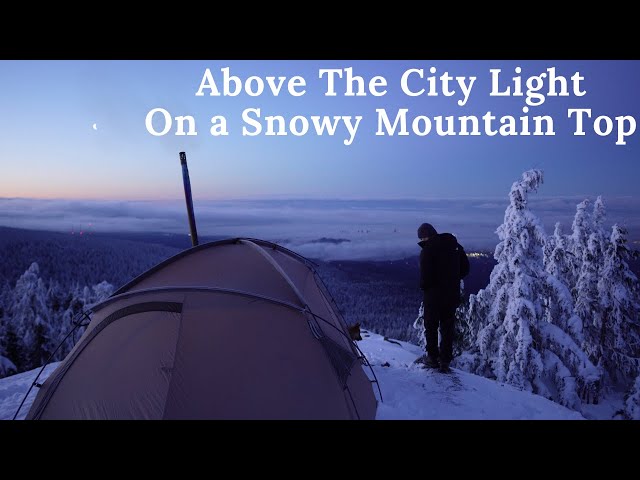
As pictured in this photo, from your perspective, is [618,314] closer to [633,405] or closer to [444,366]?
[633,405]

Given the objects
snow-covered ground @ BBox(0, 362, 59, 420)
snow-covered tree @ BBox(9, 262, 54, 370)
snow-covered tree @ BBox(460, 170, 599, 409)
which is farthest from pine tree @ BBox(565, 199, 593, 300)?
snow-covered tree @ BBox(9, 262, 54, 370)

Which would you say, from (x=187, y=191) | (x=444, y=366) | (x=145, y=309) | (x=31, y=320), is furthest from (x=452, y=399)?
(x=31, y=320)

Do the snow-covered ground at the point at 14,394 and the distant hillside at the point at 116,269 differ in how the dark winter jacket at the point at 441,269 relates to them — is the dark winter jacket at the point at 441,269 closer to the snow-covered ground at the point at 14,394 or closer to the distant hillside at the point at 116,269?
the snow-covered ground at the point at 14,394

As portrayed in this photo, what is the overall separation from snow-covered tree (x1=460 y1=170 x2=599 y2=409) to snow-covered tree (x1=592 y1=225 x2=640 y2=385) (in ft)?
22.1

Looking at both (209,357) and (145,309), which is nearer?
(209,357)

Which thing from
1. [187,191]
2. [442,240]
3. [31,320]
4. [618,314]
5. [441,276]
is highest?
[187,191]

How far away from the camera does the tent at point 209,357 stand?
4.44 metres

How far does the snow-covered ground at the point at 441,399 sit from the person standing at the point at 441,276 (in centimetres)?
69

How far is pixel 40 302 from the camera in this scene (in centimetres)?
2645

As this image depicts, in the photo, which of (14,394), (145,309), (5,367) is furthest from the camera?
(5,367)

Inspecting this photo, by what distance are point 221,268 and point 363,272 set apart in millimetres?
79068

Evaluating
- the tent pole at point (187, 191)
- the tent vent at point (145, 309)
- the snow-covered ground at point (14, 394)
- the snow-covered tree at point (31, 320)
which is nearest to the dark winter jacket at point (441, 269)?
the tent vent at point (145, 309)

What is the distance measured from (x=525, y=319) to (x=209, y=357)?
1387cm

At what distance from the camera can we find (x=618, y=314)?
71.4 feet
